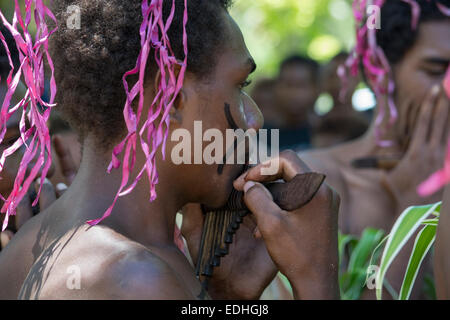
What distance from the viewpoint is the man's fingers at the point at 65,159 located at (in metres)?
3.52

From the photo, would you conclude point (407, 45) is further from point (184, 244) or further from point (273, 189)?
point (273, 189)

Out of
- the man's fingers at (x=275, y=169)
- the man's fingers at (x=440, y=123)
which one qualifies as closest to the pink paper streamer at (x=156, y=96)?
the man's fingers at (x=275, y=169)

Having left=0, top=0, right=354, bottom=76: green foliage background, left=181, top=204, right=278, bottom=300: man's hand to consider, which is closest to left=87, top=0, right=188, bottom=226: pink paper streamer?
left=181, top=204, right=278, bottom=300: man's hand

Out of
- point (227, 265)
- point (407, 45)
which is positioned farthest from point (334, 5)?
point (227, 265)

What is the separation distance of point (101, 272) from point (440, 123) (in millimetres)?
2679

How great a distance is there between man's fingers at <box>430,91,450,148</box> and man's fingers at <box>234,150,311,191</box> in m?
2.00

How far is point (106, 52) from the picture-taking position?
6.87 feet

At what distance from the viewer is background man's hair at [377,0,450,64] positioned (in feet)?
14.0

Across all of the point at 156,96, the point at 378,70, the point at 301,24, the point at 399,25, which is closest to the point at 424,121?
the point at 378,70

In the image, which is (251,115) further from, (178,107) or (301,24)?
(301,24)

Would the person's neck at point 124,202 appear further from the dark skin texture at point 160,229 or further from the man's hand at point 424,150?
the man's hand at point 424,150

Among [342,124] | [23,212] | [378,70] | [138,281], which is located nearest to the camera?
[138,281]

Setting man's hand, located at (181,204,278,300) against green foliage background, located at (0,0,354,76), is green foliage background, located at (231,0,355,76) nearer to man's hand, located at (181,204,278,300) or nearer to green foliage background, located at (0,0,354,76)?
green foliage background, located at (0,0,354,76)

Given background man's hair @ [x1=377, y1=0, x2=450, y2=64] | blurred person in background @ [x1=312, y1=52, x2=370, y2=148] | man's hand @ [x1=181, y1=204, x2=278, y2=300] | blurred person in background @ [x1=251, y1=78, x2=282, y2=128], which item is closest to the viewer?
man's hand @ [x1=181, y1=204, x2=278, y2=300]
